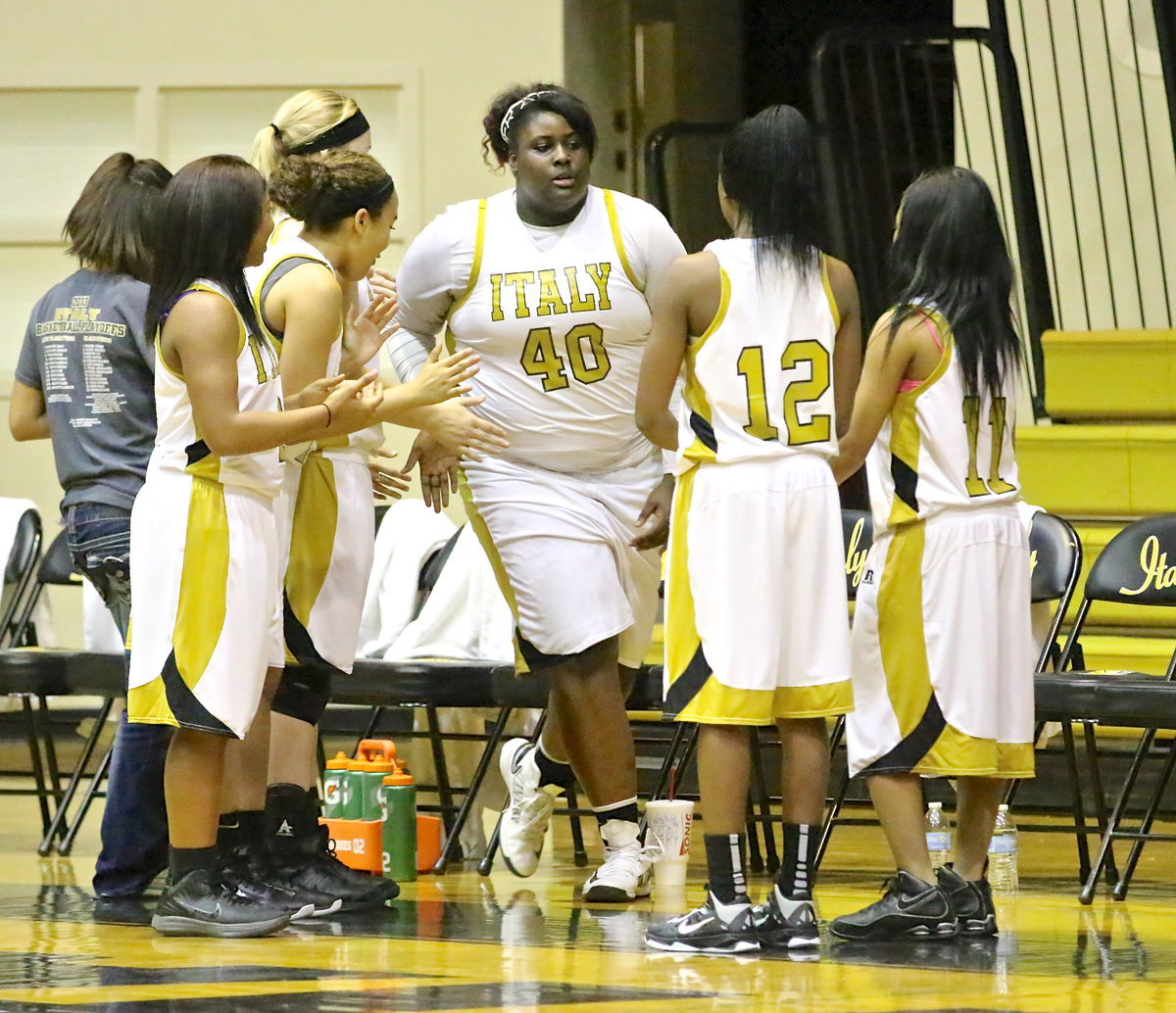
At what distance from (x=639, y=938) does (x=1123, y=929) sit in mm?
995

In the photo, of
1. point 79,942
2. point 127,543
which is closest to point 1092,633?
point 127,543

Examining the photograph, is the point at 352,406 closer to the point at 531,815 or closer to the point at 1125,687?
the point at 531,815

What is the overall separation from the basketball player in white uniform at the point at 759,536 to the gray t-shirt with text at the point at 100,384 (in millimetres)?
1456

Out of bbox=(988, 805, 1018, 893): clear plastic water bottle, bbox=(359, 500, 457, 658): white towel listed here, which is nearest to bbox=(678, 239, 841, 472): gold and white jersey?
bbox=(988, 805, 1018, 893): clear plastic water bottle

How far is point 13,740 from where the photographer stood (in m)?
7.55

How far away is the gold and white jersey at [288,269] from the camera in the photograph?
402 centimetres

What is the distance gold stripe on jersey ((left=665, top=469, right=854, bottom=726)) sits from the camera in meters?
3.50

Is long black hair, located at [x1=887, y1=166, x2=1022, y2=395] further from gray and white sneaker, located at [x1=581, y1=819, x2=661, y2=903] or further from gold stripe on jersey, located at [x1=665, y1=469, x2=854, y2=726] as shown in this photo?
gray and white sneaker, located at [x1=581, y1=819, x2=661, y2=903]

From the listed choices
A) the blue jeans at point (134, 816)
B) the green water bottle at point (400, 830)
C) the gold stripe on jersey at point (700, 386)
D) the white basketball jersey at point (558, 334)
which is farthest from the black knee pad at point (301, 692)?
the gold stripe on jersey at point (700, 386)

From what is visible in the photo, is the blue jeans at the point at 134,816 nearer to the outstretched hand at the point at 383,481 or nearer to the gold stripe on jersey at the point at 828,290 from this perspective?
the outstretched hand at the point at 383,481

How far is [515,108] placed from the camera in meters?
4.31

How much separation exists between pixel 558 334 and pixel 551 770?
1066 mm

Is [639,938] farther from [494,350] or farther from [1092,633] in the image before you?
[1092,633]

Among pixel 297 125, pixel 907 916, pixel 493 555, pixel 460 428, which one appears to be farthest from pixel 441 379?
pixel 907 916
